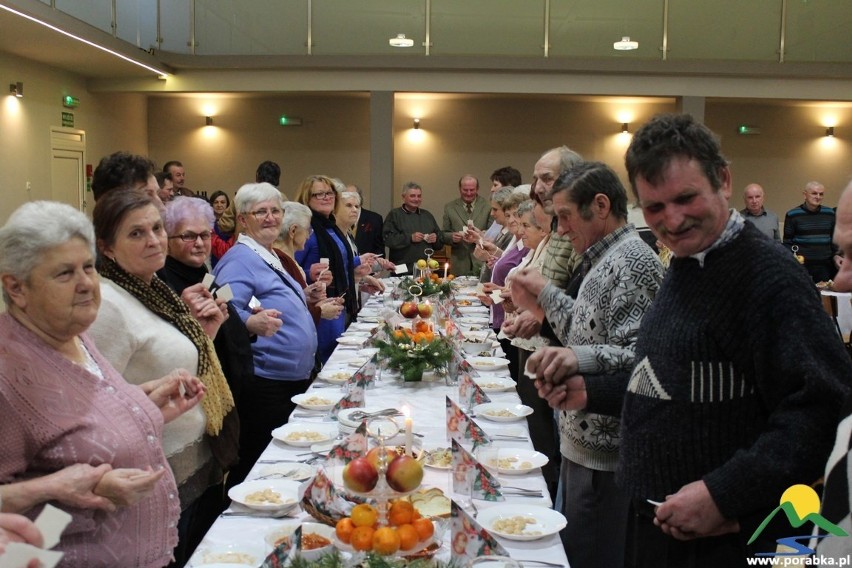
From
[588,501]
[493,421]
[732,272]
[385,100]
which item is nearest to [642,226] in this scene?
[493,421]

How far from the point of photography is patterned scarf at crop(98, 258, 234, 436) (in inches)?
93.7

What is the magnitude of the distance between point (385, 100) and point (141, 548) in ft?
30.3

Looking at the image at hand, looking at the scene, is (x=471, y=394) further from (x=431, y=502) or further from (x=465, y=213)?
(x=465, y=213)

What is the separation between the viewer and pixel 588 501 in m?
2.45

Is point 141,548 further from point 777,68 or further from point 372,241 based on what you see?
point 777,68

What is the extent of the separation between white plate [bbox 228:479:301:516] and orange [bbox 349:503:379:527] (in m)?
0.42

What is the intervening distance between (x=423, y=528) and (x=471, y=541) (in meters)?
0.14

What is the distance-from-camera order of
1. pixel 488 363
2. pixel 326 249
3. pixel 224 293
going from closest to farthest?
1. pixel 224 293
2. pixel 488 363
3. pixel 326 249

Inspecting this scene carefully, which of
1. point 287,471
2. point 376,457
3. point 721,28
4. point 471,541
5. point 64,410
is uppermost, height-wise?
point 721,28

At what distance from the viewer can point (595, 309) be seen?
7.64ft

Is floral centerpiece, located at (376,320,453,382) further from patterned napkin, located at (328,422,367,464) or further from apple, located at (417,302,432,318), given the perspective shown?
patterned napkin, located at (328,422,367,464)

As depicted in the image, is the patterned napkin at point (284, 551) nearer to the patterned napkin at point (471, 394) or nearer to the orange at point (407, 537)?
the orange at point (407, 537)

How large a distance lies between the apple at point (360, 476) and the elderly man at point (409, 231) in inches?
285

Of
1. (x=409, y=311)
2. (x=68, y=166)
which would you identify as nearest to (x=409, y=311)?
(x=409, y=311)
